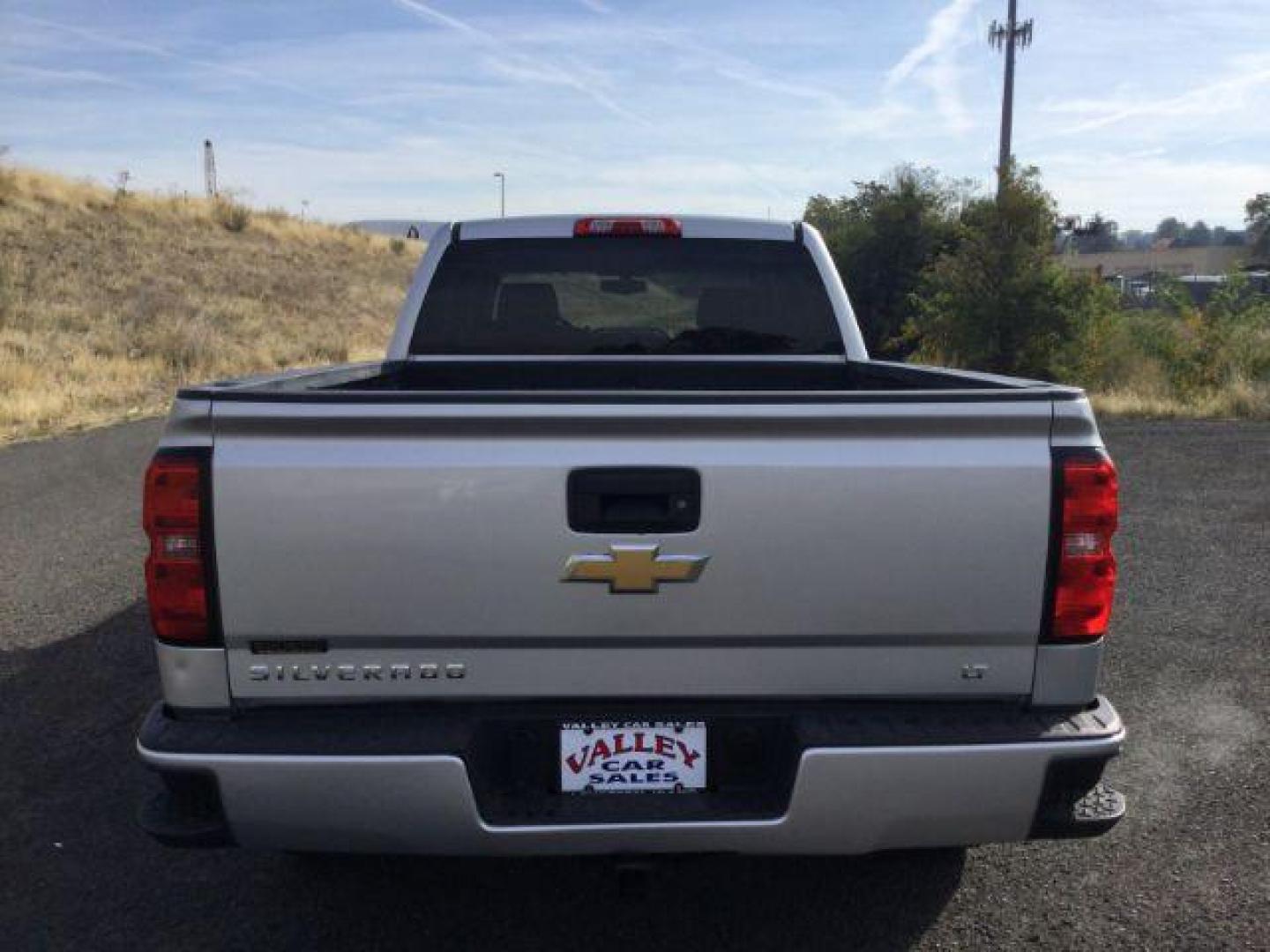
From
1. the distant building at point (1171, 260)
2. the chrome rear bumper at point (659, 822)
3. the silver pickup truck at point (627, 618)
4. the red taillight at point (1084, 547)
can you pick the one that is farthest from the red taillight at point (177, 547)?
the distant building at point (1171, 260)

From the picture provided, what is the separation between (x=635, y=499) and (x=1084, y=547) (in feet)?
3.27

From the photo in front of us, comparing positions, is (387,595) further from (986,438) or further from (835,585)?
(986,438)

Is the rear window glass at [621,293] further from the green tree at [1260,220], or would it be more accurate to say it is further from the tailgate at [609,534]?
the green tree at [1260,220]

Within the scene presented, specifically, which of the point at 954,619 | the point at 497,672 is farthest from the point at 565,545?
the point at 954,619

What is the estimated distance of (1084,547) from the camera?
2.45 m

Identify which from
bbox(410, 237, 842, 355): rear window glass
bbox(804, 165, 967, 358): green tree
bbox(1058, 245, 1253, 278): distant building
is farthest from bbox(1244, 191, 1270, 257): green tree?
bbox(410, 237, 842, 355): rear window glass

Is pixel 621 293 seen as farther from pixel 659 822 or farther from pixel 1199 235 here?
pixel 1199 235

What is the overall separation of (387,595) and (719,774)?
86 centimetres

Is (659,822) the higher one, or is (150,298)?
(150,298)

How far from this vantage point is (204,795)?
2.46 meters

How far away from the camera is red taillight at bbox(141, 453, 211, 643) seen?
7.88 ft

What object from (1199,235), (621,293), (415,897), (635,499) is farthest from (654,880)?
(1199,235)

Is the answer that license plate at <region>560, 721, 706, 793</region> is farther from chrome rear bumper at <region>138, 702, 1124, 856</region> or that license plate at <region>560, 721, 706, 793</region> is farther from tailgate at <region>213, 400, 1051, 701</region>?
tailgate at <region>213, 400, 1051, 701</region>

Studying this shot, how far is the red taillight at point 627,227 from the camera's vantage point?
179 inches
